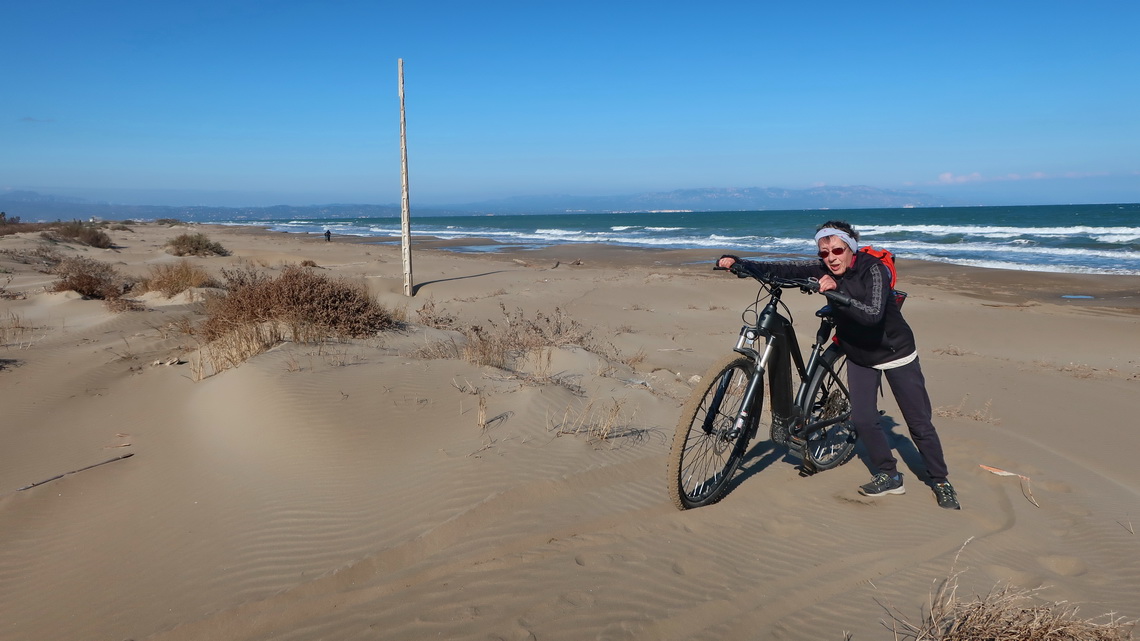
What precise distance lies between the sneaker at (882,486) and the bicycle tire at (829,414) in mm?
410

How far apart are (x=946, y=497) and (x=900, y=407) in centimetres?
79

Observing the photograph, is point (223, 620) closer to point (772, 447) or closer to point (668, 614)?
point (668, 614)

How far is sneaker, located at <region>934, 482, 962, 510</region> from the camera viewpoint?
465 centimetres

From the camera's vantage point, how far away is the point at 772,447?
579cm

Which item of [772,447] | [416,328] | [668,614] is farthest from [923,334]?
[668,614]

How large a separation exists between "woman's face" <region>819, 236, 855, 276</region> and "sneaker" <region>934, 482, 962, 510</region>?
1765 millimetres

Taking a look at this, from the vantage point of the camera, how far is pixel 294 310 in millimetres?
7945

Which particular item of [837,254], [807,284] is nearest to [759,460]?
[807,284]

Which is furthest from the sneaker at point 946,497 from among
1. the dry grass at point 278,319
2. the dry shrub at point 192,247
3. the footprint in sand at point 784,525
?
the dry shrub at point 192,247

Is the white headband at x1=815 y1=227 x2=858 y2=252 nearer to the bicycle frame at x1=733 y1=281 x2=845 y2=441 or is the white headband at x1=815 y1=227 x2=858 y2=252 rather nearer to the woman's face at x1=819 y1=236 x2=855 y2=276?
the woman's face at x1=819 y1=236 x2=855 y2=276

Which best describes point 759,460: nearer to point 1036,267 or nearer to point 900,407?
point 900,407

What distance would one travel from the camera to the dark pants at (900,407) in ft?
14.5

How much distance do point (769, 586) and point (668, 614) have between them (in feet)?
2.20

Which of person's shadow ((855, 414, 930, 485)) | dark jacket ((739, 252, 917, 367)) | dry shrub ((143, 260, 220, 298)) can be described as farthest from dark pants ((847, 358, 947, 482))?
dry shrub ((143, 260, 220, 298))
